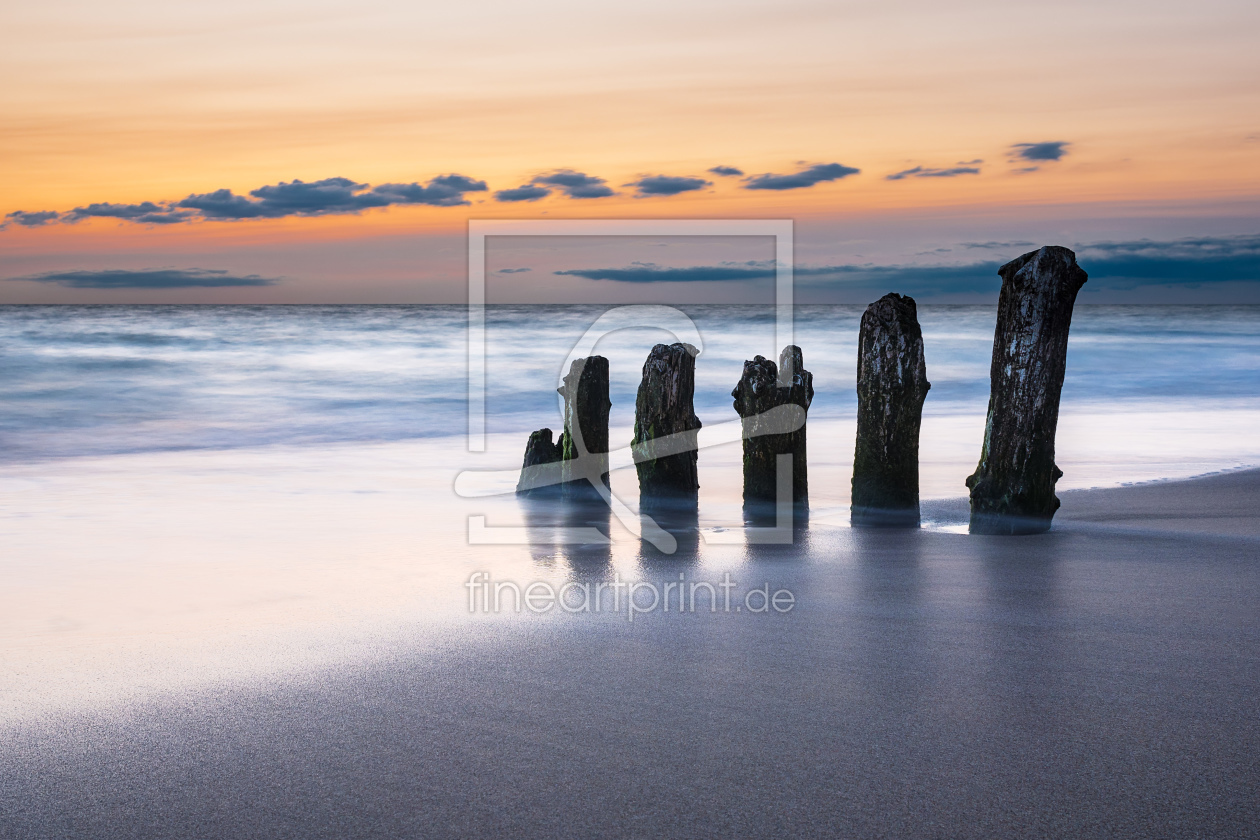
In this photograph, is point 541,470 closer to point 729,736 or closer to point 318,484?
point 318,484

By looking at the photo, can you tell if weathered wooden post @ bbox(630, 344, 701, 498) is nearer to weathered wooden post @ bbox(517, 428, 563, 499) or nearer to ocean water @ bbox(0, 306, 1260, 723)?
ocean water @ bbox(0, 306, 1260, 723)

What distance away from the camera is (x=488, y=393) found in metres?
22.3

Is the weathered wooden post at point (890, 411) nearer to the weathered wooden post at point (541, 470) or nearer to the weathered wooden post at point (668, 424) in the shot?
the weathered wooden post at point (668, 424)

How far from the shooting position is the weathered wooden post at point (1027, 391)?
21.4 ft

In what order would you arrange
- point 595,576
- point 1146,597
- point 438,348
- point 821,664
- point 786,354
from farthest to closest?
point 438,348
point 786,354
point 595,576
point 1146,597
point 821,664

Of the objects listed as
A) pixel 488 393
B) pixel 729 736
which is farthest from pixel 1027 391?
pixel 488 393

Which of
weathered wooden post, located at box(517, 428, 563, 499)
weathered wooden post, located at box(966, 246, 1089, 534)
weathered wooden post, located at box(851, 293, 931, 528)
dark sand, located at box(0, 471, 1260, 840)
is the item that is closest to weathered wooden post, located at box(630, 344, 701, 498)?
weathered wooden post, located at box(517, 428, 563, 499)

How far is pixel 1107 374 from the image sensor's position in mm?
26719

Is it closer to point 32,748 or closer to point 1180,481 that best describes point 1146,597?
point 32,748

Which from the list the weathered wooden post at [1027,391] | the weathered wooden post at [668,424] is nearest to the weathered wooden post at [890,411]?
the weathered wooden post at [1027,391]

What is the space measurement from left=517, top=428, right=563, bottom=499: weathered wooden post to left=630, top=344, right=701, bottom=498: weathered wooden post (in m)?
1.00

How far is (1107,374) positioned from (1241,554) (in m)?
22.7

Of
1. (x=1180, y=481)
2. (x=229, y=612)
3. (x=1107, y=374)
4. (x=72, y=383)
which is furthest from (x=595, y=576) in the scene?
(x=1107, y=374)

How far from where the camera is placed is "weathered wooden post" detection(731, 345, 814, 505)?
7504 millimetres
